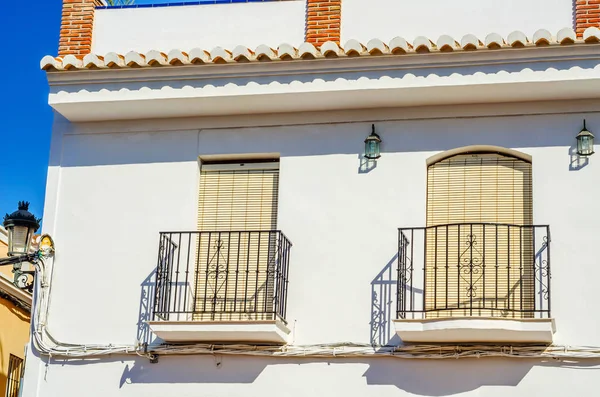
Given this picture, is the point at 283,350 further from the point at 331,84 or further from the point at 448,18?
the point at 448,18

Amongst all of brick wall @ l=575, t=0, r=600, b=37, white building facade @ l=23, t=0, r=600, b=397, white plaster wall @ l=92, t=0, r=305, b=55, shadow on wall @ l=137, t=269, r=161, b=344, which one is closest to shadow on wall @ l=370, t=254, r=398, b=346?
white building facade @ l=23, t=0, r=600, b=397

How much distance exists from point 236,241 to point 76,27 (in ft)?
10.5

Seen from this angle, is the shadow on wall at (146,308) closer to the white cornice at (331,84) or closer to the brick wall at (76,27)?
the white cornice at (331,84)

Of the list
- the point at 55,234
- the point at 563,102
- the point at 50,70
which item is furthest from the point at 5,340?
the point at 563,102

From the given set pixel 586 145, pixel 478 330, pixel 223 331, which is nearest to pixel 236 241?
pixel 223 331

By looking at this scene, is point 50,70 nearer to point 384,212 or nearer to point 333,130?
point 333,130

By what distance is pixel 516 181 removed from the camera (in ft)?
37.0

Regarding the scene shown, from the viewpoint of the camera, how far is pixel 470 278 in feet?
35.9

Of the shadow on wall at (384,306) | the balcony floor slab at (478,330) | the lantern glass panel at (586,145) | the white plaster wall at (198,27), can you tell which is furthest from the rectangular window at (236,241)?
the lantern glass panel at (586,145)

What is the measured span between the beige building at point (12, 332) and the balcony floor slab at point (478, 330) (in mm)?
6954

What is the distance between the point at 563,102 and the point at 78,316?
5642 millimetres

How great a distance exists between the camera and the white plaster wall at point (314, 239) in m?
10.8

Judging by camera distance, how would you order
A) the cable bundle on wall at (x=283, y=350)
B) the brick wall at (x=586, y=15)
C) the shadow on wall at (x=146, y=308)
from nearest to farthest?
the cable bundle on wall at (x=283, y=350)
the brick wall at (x=586, y=15)
the shadow on wall at (x=146, y=308)

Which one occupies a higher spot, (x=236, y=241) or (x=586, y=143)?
(x=586, y=143)
